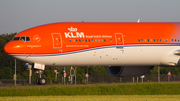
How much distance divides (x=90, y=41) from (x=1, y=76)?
52133 mm

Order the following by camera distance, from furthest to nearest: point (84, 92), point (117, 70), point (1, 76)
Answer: point (1, 76) < point (117, 70) < point (84, 92)

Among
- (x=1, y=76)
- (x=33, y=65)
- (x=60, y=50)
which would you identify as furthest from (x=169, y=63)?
(x=1, y=76)

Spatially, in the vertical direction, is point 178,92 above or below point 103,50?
below

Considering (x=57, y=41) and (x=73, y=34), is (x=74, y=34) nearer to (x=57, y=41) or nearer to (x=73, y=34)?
(x=73, y=34)

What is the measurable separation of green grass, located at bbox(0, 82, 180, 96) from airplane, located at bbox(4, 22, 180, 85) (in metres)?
3.10

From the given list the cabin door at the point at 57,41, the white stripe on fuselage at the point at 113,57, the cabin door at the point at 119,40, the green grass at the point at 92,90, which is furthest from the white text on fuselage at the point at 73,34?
the green grass at the point at 92,90

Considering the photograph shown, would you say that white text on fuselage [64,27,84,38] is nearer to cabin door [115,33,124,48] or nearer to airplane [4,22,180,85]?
airplane [4,22,180,85]

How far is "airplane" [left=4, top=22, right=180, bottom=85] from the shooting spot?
3412 cm

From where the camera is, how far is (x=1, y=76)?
83188 mm

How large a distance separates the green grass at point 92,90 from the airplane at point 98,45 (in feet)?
10.2

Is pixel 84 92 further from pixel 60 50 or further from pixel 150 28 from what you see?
pixel 150 28

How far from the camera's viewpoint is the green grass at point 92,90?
30.0 meters

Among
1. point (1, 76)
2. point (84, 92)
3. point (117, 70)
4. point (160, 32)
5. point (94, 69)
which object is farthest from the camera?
point (94, 69)

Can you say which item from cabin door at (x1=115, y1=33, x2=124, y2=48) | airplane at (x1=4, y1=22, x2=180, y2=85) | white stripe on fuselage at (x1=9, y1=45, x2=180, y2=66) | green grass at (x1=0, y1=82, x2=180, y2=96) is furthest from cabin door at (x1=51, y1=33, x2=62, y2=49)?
cabin door at (x1=115, y1=33, x2=124, y2=48)
